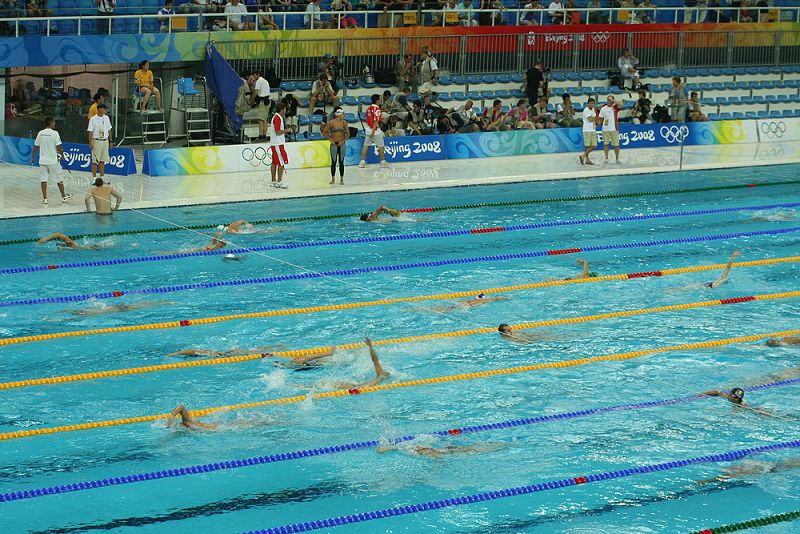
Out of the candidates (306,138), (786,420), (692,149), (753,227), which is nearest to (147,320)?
(786,420)

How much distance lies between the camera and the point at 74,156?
20828 millimetres

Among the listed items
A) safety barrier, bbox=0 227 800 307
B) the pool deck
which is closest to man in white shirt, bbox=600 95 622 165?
the pool deck

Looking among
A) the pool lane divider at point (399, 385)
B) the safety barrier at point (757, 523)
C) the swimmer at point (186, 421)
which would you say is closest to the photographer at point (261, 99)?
the pool lane divider at point (399, 385)

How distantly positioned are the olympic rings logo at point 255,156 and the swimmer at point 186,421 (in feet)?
41.3

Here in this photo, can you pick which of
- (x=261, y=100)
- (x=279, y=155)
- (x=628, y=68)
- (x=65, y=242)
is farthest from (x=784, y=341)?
(x=628, y=68)

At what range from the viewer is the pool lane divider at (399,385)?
30.6ft

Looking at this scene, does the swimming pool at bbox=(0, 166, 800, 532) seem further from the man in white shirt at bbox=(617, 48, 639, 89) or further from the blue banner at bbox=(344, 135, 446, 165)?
the man in white shirt at bbox=(617, 48, 639, 89)

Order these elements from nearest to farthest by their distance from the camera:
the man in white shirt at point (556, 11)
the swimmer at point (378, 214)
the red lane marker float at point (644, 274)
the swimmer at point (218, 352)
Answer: the swimmer at point (218, 352)
the red lane marker float at point (644, 274)
the swimmer at point (378, 214)
the man in white shirt at point (556, 11)

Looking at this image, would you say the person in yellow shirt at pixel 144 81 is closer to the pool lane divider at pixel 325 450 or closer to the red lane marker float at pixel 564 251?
the red lane marker float at pixel 564 251

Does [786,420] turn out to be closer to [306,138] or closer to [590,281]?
[590,281]

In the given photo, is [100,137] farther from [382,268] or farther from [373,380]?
[373,380]

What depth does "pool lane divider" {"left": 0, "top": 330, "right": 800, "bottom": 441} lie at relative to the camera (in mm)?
9312

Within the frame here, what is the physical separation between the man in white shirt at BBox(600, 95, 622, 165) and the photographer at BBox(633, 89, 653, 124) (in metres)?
3.04

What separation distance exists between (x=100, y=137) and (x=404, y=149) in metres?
6.41
